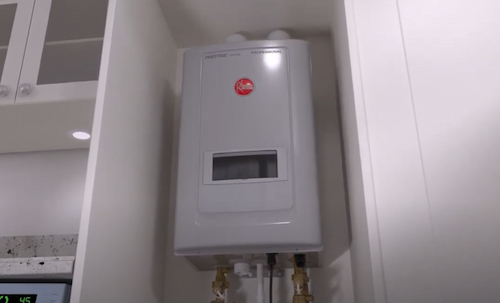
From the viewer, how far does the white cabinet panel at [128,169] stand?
1162mm

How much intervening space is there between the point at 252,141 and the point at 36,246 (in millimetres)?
972

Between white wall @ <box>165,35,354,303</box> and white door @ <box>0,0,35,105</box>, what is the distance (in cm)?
68

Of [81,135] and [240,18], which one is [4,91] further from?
[240,18]

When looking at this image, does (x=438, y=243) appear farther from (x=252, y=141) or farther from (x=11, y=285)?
(x=11, y=285)

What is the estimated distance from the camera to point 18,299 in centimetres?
109

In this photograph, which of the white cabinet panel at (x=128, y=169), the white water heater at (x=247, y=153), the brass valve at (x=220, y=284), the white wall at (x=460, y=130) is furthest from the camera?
the brass valve at (x=220, y=284)

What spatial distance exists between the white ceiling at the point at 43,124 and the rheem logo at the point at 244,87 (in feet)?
1.58

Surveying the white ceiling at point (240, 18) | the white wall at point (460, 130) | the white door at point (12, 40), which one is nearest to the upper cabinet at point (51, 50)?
the white door at point (12, 40)

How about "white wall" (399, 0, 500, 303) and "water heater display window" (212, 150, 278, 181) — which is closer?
"white wall" (399, 0, 500, 303)

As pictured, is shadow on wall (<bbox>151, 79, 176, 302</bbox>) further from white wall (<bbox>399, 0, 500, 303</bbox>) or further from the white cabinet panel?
white wall (<bbox>399, 0, 500, 303</bbox>)

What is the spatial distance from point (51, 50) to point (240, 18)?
722 mm

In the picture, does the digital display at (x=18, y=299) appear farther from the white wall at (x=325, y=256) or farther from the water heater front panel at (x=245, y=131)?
the white wall at (x=325, y=256)

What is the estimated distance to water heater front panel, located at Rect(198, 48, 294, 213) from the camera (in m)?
1.39

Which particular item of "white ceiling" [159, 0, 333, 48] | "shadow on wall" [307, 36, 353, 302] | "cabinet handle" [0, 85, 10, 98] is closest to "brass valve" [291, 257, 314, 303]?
"shadow on wall" [307, 36, 353, 302]
